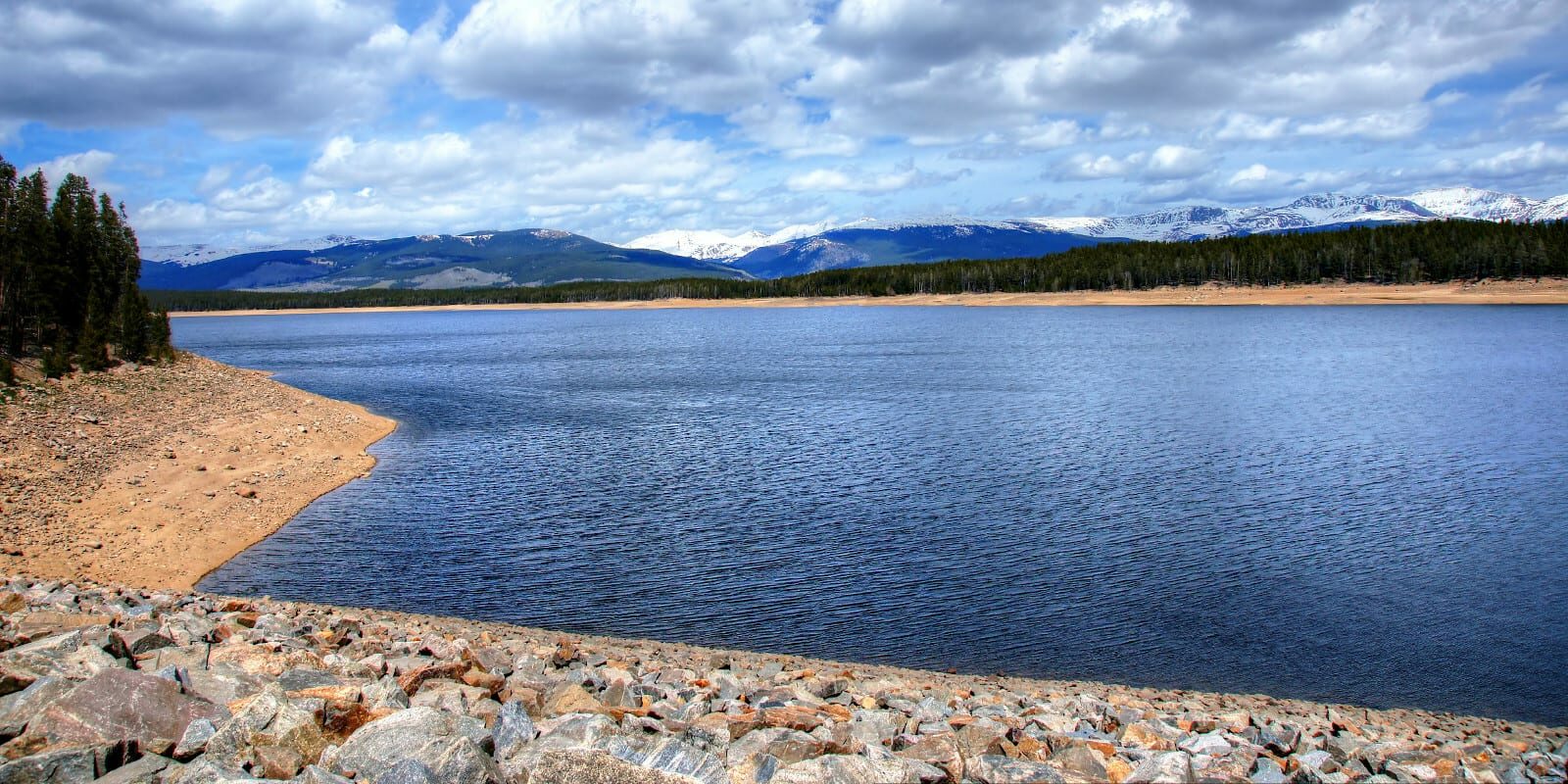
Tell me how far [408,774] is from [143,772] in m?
1.80

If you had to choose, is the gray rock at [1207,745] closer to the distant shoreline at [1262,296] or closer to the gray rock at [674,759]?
the gray rock at [674,759]

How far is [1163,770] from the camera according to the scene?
6.84m

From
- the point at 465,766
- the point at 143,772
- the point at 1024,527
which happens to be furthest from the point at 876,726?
the point at 1024,527

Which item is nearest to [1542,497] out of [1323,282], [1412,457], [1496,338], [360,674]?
[1412,457]

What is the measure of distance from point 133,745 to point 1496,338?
6952 centimetres

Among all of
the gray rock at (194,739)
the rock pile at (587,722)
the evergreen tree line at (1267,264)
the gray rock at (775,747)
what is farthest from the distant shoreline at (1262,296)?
the gray rock at (194,739)

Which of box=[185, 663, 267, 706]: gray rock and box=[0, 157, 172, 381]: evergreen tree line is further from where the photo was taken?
box=[0, 157, 172, 381]: evergreen tree line

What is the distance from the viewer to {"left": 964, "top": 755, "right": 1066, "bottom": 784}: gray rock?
6.63 m

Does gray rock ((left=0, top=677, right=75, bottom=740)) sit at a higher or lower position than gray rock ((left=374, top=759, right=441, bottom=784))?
higher

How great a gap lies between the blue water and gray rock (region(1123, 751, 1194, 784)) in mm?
4942

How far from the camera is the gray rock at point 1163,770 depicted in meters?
6.73

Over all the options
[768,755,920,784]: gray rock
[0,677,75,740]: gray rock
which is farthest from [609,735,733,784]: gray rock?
[0,677,75,740]: gray rock

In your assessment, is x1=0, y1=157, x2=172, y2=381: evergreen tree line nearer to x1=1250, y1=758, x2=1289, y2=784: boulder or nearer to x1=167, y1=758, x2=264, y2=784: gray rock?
x1=167, y1=758, x2=264, y2=784: gray rock

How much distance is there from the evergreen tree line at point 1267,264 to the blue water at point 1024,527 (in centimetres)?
7352
